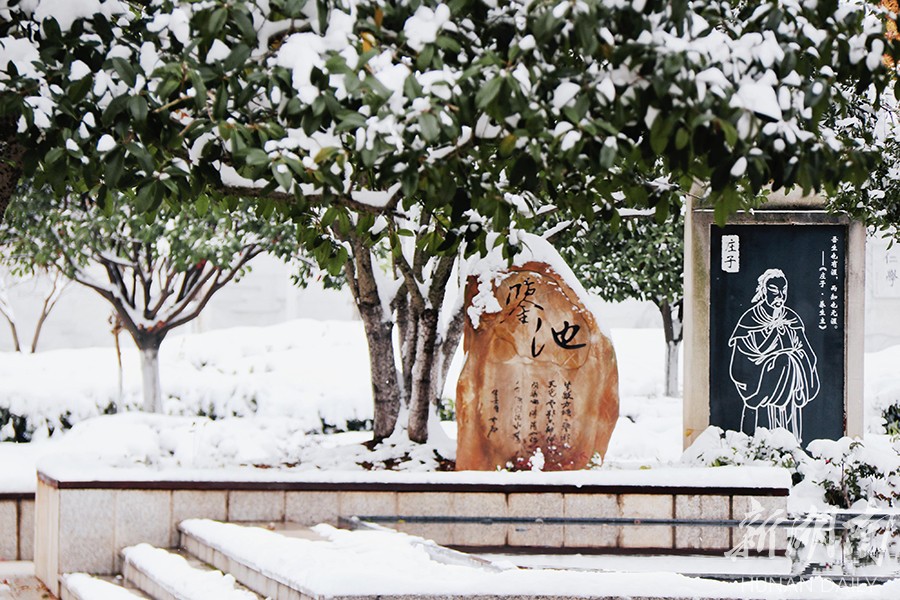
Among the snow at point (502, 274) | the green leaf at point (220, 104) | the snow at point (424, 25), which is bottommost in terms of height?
the snow at point (502, 274)

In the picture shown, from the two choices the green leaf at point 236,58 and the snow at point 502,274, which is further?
the snow at point 502,274

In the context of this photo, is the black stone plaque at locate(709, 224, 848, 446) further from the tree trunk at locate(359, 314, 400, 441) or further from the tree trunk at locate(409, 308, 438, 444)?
the tree trunk at locate(359, 314, 400, 441)

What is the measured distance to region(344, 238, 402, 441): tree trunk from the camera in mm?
12414

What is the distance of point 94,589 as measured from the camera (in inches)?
304

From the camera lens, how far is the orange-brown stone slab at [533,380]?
10688 mm

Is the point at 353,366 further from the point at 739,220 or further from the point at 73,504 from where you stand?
the point at 73,504

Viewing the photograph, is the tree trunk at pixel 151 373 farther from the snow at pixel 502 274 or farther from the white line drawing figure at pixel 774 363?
the white line drawing figure at pixel 774 363

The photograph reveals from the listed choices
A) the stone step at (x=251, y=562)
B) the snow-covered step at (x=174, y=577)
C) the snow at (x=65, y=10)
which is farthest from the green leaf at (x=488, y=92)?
the snow-covered step at (x=174, y=577)

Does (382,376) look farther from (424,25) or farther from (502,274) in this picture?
(424,25)

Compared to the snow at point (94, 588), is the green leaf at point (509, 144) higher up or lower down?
higher up

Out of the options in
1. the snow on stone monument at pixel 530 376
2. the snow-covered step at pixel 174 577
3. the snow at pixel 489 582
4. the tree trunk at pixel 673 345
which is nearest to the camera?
the snow at pixel 489 582

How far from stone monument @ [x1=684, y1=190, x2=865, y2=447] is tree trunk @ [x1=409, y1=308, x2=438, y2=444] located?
255cm

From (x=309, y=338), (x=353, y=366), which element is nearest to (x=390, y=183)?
(x=353, y=366)

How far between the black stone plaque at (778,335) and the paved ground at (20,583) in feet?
21.2
